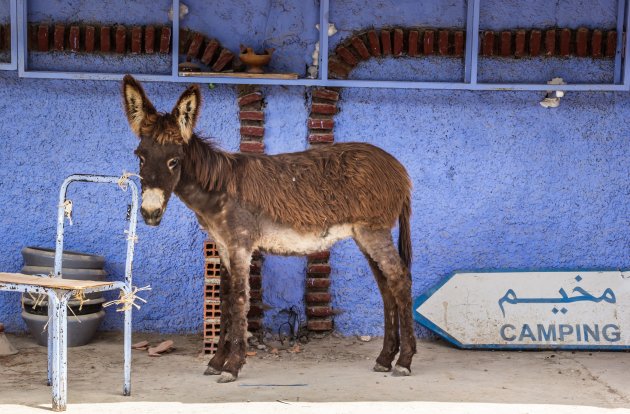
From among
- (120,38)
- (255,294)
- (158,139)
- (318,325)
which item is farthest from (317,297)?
(120,38)

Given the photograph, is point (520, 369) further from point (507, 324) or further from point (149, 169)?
point (149, 169)

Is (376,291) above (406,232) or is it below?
below

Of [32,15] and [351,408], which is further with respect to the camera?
[32,15]

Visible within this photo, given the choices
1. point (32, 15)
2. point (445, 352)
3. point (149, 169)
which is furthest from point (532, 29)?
point (32, 15)

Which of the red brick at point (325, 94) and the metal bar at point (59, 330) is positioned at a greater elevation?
the red brick at point (325, 94)

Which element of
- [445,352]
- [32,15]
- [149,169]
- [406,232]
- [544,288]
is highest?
[32,15]

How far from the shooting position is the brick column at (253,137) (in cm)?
674

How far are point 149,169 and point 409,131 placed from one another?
2402mm

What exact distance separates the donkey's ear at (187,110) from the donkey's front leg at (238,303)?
86cm

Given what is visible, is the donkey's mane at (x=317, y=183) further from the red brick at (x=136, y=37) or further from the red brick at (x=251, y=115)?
the red brick at (x=136, y=37)

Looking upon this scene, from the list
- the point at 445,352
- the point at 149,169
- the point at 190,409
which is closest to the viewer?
the point at 190,409

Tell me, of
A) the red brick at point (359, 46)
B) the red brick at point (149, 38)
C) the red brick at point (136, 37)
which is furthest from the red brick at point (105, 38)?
the red brick at point (359, 46)

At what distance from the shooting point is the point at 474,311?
6664 mm

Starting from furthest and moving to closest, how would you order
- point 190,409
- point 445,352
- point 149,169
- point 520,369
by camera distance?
point 445,352, point 520,369, point 149,169, point 190,409
